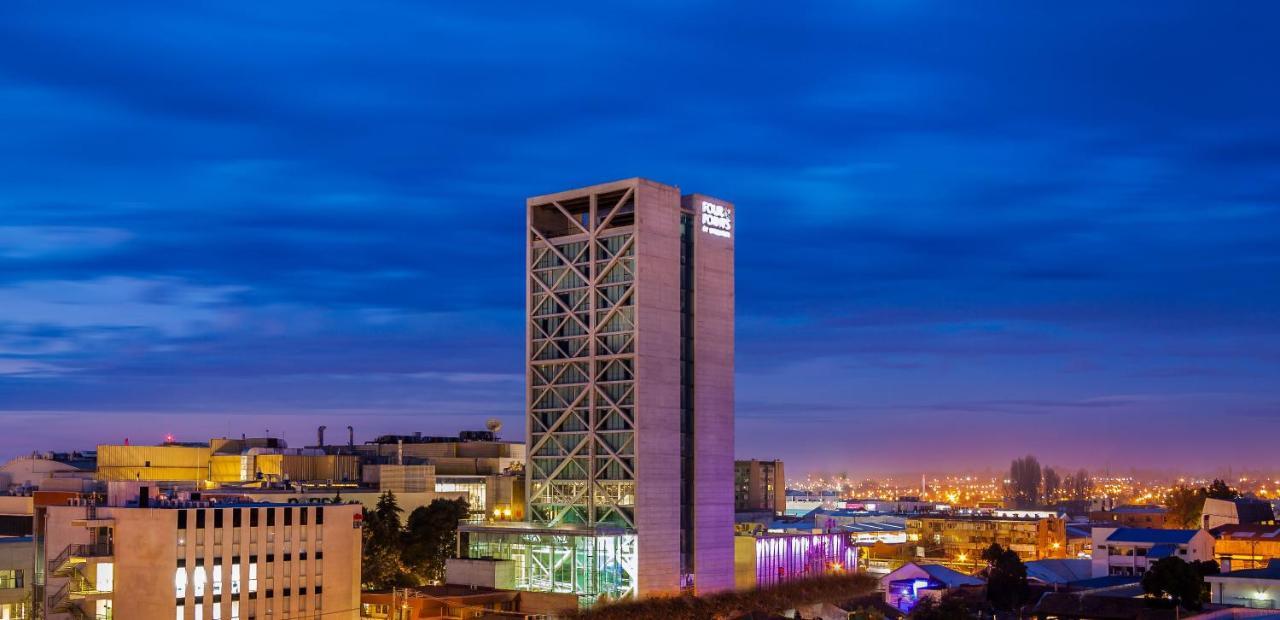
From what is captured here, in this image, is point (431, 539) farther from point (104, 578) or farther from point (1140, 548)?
point (1140, 548)

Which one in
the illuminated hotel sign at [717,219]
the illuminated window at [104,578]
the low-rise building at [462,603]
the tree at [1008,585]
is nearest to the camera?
the illuminated window at [104,578]

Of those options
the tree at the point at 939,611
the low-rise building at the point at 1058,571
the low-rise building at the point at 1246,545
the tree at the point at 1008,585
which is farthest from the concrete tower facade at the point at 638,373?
the low-rise building at the point at 1246,545

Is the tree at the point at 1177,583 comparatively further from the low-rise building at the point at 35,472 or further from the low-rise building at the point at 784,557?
the low-rise building at the point at 35,472

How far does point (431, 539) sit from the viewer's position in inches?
6097

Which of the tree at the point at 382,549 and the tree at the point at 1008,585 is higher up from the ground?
the tree at the point at 382,549

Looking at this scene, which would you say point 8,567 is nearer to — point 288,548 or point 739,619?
point 288,548

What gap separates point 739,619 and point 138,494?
60320 mm

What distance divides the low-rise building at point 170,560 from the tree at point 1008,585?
8314 centimetres

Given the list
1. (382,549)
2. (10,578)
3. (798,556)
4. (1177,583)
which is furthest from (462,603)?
(1177,583)

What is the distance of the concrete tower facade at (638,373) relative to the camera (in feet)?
465

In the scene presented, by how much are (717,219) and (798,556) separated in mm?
44684

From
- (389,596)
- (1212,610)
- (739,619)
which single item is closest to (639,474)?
(739,619)

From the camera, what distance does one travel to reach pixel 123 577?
107812 millimetres

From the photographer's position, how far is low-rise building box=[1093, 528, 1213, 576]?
178250 millimetres
